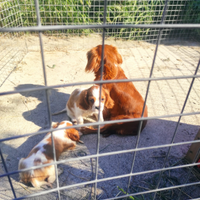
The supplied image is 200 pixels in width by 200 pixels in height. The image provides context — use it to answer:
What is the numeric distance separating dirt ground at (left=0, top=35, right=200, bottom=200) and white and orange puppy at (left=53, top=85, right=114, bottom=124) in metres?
0.25

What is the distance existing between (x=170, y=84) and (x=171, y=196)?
2.15 metres

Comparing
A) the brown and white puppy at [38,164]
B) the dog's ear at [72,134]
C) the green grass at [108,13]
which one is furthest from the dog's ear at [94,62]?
the green grass at [108,13]

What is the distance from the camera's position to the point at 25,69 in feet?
12.0

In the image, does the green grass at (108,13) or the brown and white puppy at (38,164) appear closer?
the brown and white puppy at (38,164)

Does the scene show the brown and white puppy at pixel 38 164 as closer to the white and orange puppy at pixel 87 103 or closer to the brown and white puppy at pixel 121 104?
the white and orange puppy at pixel 87 103

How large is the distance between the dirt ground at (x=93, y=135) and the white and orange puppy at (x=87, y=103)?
0.81 feet

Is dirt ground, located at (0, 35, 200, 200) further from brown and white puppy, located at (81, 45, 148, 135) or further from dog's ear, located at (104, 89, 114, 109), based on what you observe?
dog's ear, located at (104, 89, 114, 109)

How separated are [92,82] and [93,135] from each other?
1.48 meters

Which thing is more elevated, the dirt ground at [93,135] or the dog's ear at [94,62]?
the dog's ear at [94,62]

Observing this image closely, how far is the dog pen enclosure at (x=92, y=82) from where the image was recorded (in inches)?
42.7

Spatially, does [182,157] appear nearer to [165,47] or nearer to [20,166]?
[20,166]

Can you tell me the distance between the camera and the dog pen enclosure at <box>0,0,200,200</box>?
3.56 feet

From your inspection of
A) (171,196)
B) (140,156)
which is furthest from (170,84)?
(171,196)

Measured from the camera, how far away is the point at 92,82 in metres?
0.84
